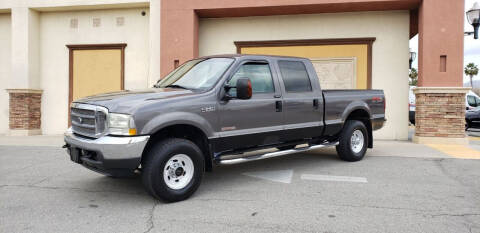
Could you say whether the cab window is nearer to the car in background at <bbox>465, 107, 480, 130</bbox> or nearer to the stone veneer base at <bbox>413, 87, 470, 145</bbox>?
the stone veneer base at <bbox>413, 87, 470, 145</bbox>

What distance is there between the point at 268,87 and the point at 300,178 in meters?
1.54

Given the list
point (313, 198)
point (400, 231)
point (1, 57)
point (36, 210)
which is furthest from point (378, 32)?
point (1, 57)

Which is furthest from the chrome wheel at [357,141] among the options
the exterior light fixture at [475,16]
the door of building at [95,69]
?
the exterior light fixture at [475,16]

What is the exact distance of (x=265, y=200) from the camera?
4633mm

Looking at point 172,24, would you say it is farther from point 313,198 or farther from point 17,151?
point 313,198

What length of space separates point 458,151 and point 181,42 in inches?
317

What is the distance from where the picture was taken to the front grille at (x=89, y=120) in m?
4.34

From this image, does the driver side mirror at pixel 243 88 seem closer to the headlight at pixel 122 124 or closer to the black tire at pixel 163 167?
the black tire at pixel 163 167

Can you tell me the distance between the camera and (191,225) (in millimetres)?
3768

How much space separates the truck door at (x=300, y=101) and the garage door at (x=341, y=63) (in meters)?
5.19

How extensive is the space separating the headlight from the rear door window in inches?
105

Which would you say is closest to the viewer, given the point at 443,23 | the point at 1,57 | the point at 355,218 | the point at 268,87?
the point at 355,218

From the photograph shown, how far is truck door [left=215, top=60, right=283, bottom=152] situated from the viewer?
5105mm

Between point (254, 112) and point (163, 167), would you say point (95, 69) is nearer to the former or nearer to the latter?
point (254, 112)
